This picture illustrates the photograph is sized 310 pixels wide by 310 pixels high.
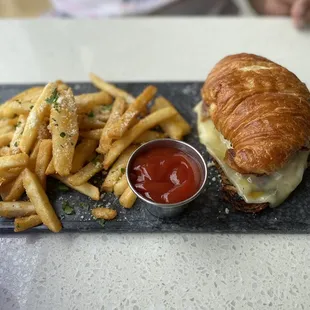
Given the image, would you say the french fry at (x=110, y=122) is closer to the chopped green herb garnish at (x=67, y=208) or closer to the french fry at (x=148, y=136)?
the french fry at (x=148, y=136)

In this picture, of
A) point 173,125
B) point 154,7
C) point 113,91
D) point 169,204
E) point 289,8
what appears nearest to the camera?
point 169,204

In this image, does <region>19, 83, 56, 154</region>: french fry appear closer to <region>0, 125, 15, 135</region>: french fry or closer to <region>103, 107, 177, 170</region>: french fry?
<region>0, 125, 15, 135</region>: french fry

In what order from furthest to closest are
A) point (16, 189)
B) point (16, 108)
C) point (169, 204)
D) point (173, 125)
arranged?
point (173, 125) → point (16, 108) → point (16, 189) → point (169, 204)

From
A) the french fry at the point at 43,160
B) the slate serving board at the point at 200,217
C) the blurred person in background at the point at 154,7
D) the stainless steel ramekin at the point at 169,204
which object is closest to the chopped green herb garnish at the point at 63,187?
the slate serving board at the point at 200,217

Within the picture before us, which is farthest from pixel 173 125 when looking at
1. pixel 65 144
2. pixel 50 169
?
pixel 50 169

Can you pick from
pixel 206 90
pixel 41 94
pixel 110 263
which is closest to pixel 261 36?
pixel 206 90

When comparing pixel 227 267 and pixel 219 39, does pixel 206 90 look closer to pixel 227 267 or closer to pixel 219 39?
pixel 227 267

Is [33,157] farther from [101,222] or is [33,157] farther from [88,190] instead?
[101,222]

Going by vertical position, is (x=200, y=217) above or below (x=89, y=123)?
below
